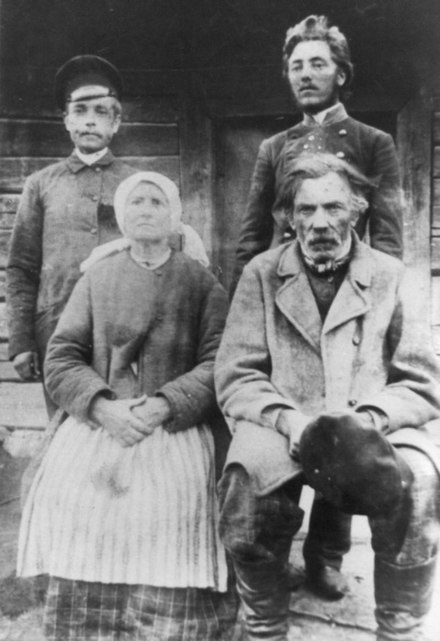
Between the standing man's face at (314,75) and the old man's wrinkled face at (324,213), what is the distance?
51 cm

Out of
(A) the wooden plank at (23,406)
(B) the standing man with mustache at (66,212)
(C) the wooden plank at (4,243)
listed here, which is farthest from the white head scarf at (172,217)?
(A) the wooden plank at (23,406)

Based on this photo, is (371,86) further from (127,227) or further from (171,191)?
(127,227)

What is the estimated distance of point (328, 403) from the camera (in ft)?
7.20

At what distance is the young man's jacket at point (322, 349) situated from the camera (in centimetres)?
213

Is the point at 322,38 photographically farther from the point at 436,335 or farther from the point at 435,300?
the point at 436,335

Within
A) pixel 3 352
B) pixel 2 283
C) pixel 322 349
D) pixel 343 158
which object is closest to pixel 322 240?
pixel 322 349

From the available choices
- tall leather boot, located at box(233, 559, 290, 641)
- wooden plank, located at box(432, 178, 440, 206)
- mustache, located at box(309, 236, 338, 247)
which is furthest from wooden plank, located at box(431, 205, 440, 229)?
tall leather boot, located at box(233, 559, 290, 641)

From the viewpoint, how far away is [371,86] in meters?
2.99

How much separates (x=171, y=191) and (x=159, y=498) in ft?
3.60

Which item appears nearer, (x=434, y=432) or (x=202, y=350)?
(x=202, y=350)

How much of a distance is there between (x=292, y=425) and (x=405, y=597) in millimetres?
568

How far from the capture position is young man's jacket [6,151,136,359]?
111 inches

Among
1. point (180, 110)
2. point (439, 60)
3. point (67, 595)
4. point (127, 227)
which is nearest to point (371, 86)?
point (439, 60)

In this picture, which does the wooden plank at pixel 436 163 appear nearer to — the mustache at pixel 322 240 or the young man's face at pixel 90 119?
the mustache at pixel 322 240
